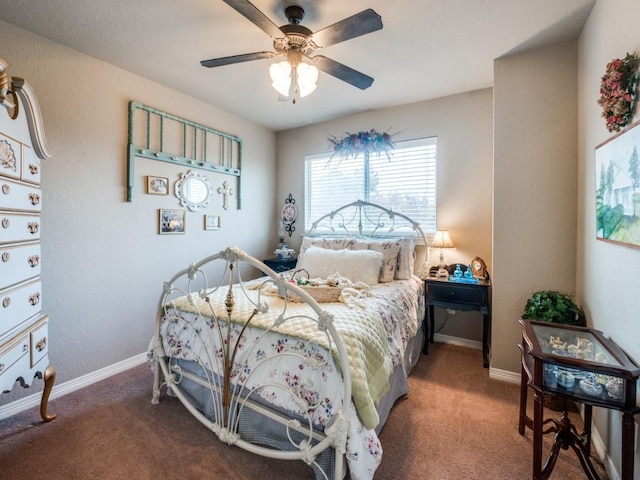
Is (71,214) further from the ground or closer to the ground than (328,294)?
further from the ground

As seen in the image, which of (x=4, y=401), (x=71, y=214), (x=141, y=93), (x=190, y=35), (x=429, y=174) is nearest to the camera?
(x=4, y=401)

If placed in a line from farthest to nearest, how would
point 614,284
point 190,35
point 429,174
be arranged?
point 429,174, point 190,35, point 614,284

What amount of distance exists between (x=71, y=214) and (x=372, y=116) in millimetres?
3136

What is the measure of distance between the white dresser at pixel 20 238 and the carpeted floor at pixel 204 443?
414 mm

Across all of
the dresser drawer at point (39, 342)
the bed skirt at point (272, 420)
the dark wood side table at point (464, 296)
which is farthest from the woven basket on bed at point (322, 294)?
the dresser drawer at point (39, 342)

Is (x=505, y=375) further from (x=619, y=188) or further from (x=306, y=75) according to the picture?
(x=306, y=75)

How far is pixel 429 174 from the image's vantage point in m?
3.28

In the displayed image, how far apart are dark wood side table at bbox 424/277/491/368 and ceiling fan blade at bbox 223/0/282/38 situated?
2356 mm

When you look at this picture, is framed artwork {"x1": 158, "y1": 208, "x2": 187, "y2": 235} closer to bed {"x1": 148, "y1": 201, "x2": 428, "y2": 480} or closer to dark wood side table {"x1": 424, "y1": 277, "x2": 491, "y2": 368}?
bed {"x1": 148, "y1": 201, "x2": 428, "y2": 480}

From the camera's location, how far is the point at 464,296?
105 inches

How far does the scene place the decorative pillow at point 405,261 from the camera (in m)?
2.85

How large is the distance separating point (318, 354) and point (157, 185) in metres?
2.38

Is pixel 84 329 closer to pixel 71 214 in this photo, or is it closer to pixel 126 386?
pixel 126 386

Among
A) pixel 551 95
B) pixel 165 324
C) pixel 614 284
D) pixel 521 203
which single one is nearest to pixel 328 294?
pixel 165 324
